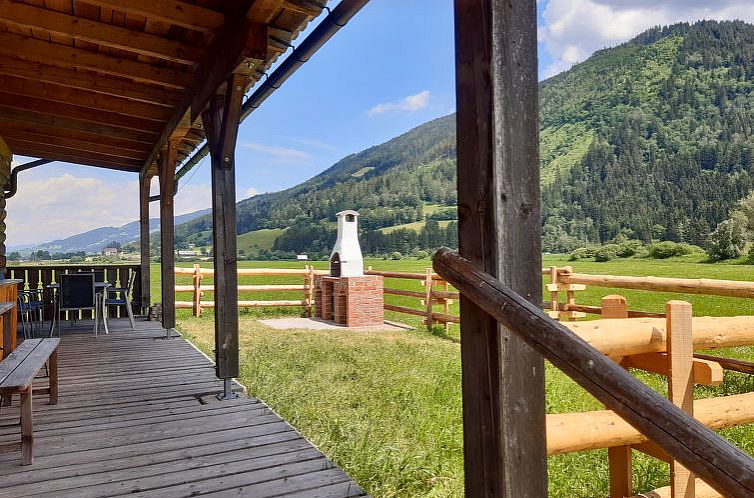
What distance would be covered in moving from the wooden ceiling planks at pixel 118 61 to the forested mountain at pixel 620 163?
16.6 meters

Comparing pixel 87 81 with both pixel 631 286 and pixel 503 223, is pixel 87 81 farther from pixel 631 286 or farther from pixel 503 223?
pixel 631 286

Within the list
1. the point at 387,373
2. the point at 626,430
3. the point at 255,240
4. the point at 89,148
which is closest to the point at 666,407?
the point at 626,430

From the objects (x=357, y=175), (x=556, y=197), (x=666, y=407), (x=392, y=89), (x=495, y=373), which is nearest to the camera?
(x=666, y=407)

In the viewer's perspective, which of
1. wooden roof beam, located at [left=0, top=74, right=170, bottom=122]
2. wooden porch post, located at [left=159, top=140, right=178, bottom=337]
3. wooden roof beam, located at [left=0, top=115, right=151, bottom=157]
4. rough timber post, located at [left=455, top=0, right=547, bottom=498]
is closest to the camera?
rough timber post, located at [left=455, top=0, right=547, bottom=498]

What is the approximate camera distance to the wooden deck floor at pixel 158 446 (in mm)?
2172

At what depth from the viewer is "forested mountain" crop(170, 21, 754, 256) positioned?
26703 mm

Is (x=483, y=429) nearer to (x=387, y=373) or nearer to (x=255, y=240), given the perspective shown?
(x=387, y=373)

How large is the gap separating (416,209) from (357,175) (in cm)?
3005

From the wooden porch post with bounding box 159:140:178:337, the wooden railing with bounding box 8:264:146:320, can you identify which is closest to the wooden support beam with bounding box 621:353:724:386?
the wooden porch post with bounding box 159:140:178:337

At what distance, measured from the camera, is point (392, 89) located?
175625mm

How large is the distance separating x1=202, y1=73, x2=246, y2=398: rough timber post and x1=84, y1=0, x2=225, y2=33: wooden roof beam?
22.1 inches

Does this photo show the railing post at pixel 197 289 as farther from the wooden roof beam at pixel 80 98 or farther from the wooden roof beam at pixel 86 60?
the wooden roof beam at pixel 86 60

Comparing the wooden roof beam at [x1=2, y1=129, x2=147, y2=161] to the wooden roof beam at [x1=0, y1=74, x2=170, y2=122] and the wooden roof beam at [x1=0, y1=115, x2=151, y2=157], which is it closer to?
the wooden roof beam at [x1=0, y1=115, x2=151, y2=157]

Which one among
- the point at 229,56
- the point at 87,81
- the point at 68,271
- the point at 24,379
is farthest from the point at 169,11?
the point at 68,271
